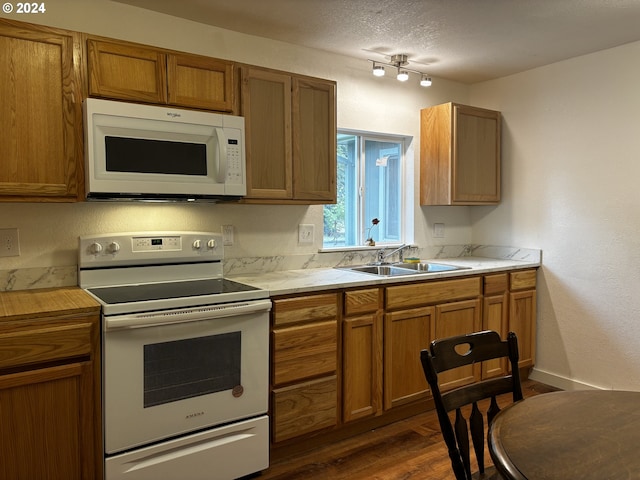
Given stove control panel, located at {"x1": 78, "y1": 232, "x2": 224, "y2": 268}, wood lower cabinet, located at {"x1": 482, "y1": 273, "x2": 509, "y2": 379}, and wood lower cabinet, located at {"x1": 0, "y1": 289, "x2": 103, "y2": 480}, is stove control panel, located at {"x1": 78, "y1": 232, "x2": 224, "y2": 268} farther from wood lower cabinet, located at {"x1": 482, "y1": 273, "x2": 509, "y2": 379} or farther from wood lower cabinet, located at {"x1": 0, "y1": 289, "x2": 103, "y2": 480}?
wood lower cabinet, located at {"x1": 482, "y1": 273, "x2": 509, "y2": 379}

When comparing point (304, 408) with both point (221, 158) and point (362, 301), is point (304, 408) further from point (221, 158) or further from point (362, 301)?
point (221, 158)

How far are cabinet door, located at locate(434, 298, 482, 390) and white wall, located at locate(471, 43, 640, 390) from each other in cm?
72

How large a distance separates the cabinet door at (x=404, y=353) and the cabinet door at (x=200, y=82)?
1502 millimetres

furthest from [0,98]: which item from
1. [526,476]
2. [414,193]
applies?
[414,193]

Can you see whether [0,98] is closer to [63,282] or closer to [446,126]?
[63,282]

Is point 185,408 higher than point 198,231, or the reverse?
point 198,231

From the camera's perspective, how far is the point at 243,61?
295cm

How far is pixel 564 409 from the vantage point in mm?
1357

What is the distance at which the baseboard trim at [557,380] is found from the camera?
341cm

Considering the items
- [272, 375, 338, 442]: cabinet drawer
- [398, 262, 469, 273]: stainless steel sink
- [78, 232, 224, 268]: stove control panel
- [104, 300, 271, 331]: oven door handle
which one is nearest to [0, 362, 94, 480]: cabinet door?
[104, 300, 271, 331]: oven door handle

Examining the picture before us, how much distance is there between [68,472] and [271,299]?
3.58 ft

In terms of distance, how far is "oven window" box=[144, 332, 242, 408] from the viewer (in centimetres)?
208

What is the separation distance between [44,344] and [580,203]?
10.7 feet

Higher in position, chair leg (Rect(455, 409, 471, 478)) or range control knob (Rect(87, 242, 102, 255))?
range control knob (Rect(87, 242, 102, 255))
